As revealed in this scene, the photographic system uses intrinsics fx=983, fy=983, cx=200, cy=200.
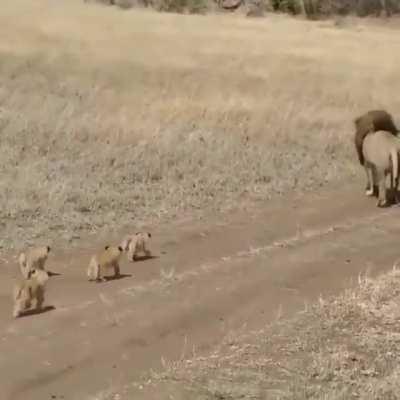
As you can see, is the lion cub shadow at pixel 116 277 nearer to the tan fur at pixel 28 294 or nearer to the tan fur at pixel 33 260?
the tan fur at pixel 33 260

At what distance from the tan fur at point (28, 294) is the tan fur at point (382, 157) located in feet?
22.2

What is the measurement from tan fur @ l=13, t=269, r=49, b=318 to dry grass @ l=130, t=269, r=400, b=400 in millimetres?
2097

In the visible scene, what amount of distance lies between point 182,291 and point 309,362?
8.97 feet

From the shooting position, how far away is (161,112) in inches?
791

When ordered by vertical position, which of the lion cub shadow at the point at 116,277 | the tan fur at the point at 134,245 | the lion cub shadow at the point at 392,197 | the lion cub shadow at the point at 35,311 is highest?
the tan fur at the point at 134,245

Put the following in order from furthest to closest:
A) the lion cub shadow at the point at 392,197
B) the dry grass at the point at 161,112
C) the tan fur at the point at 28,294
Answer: the lion cub shadow at the point at 392,197 < the dry grass at the point at 161,112 < the tan fur at the point at 28,294

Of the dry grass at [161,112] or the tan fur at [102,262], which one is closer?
the tan fur at [102,262]

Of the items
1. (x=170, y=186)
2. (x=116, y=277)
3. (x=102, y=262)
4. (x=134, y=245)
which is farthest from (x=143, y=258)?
(x=170, y=186)

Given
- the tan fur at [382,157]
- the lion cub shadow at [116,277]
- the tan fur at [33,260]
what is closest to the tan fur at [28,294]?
the tan fur at [33,260]

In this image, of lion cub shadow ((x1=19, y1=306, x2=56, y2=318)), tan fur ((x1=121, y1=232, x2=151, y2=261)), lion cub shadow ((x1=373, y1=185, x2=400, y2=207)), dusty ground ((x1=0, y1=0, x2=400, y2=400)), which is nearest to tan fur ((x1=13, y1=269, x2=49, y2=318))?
lion cub shadow ((x1=19, y1=306, x2=56, y2=318))

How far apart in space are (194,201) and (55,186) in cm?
204

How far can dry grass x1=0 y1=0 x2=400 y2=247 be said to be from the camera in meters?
14.3

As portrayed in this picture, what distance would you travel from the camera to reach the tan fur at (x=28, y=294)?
363 inches

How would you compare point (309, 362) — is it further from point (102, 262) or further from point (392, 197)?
point (392, 197)
